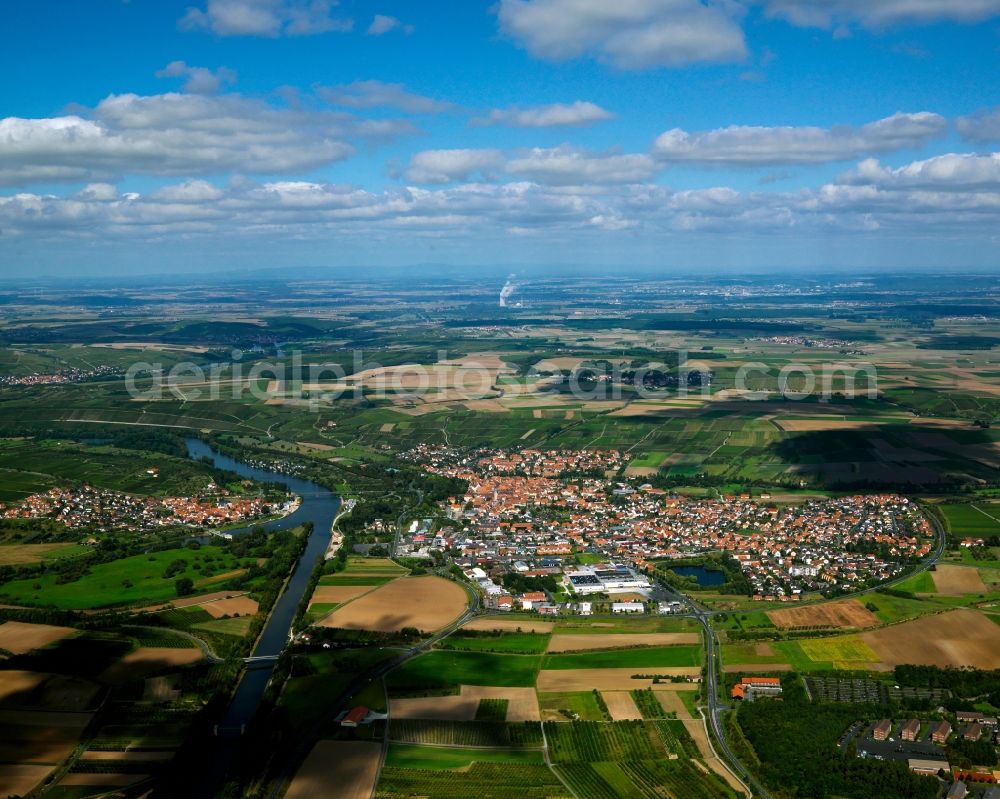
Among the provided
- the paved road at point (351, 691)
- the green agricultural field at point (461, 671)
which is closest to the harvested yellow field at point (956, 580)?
the green agricultural field at point (461, 671)

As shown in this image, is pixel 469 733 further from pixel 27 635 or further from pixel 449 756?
pixel 27 635

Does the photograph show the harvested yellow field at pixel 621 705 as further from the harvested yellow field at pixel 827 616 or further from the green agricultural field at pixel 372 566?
the green agricultural field at pixel 372 566

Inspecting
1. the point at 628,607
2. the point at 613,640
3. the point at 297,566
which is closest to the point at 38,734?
the point at 297,566

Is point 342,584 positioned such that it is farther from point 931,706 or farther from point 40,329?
point 40,329

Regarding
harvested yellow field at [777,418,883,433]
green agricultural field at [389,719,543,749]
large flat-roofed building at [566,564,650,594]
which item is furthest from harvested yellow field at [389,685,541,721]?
harvested yellow field at [777,418,883,433]

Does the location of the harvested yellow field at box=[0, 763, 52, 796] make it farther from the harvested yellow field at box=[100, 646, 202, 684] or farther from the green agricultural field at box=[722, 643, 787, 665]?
the green agricultural field at box=[722, 643, 787, 665]

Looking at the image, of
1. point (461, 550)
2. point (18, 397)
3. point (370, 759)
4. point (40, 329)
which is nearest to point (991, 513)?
point (461, 550)
